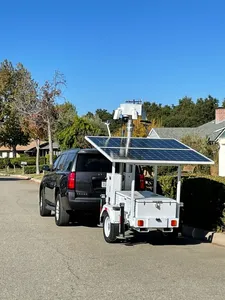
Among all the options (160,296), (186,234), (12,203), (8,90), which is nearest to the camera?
(160,296)

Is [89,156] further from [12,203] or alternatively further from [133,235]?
[12,203]

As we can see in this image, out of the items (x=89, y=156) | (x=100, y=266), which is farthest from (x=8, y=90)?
(x=100, y=266)

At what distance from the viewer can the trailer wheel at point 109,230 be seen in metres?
9.38

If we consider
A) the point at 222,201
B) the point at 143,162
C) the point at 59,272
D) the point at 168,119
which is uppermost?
the point at 168,119

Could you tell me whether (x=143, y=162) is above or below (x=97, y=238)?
above

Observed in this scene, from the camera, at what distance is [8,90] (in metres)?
55.1

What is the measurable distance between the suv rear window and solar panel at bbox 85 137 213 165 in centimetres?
70

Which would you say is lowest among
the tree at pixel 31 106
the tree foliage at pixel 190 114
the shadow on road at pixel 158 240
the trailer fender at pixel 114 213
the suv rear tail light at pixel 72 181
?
the shadow on road at pixel 158 240

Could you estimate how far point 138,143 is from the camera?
10.7m

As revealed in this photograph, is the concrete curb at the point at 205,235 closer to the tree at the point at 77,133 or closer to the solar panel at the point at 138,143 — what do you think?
the solar panel at the point at 138,143

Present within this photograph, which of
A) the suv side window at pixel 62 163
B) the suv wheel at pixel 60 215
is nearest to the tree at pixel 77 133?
the suv side window at pixel 62 163

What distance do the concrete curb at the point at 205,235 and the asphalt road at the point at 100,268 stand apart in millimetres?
289

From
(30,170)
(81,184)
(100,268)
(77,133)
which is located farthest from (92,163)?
(30,170)

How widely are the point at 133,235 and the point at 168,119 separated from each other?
7198 cm
